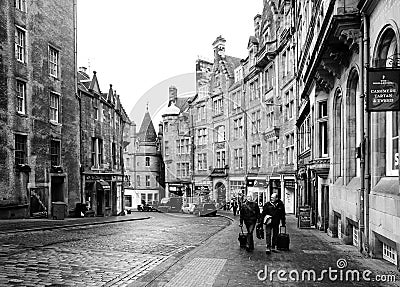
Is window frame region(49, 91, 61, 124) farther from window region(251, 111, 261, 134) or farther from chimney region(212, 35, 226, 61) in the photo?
chimney region(212, 35, 226, 61)

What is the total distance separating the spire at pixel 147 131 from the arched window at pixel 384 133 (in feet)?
224

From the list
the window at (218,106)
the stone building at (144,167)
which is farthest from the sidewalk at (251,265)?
the stone building at (144,167)

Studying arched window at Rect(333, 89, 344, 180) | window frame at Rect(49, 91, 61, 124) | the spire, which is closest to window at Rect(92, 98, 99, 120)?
window frame at Rect(49, 91, 61, 124)

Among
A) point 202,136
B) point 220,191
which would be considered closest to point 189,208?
point 220,191

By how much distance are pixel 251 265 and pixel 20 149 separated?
19882 mm

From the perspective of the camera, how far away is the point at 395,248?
9.99 meters

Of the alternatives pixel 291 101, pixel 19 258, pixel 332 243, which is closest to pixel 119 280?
pixel 19 258

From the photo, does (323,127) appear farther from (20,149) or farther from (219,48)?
(219,48)

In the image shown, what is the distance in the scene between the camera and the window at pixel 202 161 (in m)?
63.6

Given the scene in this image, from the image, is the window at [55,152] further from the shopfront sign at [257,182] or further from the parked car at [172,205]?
the parked car at [172,205]

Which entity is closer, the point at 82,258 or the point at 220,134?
the point at 82,258

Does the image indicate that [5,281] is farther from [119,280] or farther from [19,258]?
[19,258]

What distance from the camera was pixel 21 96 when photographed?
88.7 ft

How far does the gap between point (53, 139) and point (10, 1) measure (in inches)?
357
